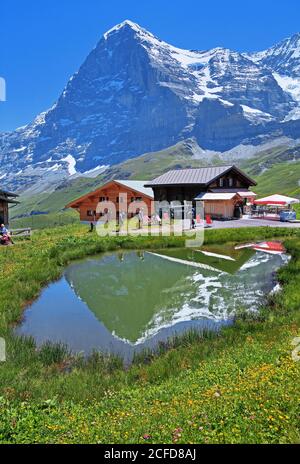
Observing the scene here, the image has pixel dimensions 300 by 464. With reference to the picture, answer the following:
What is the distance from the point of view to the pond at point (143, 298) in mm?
14594

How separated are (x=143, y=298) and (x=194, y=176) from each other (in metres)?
36.4

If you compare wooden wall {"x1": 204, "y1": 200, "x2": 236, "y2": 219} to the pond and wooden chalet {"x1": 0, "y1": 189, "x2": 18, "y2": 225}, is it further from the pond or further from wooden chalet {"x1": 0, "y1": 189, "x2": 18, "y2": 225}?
wooden chalet {"x1": 0, "y1": 189, "x2": 18, "y2": 225}

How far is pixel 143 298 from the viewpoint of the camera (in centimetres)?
1923

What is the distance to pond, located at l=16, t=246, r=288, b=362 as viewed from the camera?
14594mm

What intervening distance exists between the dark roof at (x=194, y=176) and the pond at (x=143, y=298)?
23.4m

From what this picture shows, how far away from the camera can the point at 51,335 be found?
1462 centimetres

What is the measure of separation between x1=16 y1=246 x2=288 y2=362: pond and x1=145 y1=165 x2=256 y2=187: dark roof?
921 inches

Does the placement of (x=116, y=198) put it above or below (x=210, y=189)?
below

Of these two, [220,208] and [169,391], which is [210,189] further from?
[169,391]

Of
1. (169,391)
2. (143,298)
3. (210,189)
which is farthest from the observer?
(210,189)

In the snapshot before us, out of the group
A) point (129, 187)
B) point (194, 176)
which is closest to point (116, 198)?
point (129, 187)
